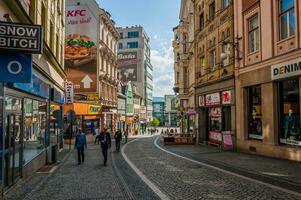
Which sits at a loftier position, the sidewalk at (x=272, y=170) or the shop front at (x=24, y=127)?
the shop front at (x=24, y=127)

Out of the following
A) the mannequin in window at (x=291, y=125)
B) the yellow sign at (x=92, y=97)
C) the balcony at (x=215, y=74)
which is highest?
the balcony at (x=215, y=74)

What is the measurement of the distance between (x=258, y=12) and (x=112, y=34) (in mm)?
44106

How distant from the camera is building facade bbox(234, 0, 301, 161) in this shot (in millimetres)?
17500

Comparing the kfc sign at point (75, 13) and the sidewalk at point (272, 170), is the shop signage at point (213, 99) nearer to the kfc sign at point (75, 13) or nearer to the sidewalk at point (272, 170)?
the sidewalk at point (272, 170)

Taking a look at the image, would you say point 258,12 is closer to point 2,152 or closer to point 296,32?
point 296,32

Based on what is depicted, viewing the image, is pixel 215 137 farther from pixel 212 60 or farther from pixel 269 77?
pixel 269 77

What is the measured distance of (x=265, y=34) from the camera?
20000 mm

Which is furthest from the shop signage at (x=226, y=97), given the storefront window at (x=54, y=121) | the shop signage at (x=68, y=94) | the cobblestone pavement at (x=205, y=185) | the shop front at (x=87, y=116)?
the shop front at (x=87, y=116)

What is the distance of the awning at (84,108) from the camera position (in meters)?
41.2

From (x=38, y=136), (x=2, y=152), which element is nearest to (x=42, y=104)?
(x=38, y=136)

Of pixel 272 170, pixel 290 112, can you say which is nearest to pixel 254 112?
pixel 290 112

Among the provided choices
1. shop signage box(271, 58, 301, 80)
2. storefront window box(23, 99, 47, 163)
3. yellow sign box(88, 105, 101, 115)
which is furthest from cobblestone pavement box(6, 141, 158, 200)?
yellow sign box(88, 105, 101, 115)

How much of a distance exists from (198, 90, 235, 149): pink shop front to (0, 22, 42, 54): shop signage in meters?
16.9

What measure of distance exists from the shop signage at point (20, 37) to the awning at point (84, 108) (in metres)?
31.7
